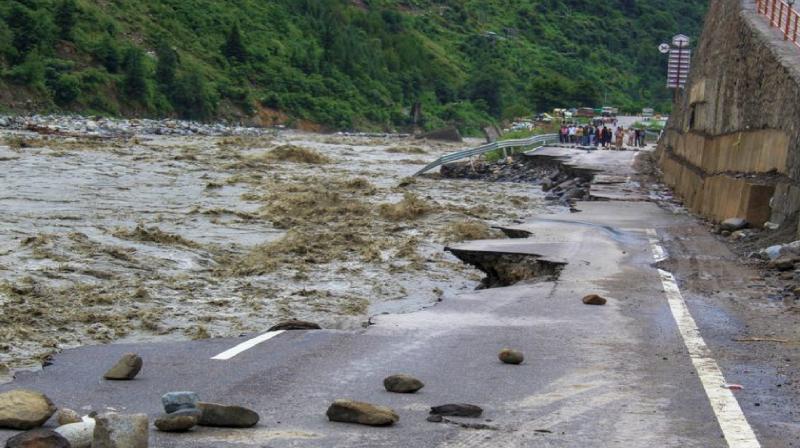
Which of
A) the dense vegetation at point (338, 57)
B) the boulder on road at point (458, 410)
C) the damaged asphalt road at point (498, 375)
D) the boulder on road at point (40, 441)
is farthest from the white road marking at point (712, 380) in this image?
the dense vegetation at point (338, 57)

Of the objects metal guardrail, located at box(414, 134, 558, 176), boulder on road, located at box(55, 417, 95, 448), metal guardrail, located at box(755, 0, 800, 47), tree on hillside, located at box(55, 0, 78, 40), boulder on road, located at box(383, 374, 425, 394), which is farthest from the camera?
tree on hillside, located at box(55, 0, 78, 40)

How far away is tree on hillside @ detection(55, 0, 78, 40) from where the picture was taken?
237 ft

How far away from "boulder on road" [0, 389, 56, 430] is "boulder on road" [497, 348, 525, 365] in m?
3.48

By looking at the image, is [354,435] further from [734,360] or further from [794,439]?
[734,360]

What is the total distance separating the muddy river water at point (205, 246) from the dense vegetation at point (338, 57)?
105ft

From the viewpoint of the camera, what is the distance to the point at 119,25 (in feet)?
266

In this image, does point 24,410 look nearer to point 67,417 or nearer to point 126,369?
point 67,417

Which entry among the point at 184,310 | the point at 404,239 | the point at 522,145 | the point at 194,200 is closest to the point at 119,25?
the point at 522,145

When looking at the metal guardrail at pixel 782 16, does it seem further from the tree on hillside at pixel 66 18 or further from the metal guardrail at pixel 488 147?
the tree on hillside at pixel 66 18

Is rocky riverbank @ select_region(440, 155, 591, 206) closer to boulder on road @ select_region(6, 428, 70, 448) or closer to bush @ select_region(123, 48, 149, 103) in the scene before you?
bush @ select_region(123, 48, 149, 103)

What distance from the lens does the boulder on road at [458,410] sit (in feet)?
22.5

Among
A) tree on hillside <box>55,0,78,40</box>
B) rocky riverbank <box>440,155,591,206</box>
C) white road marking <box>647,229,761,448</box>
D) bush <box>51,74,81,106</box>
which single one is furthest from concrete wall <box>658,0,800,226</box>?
tree on hillside <box>55,0,78,40</box>

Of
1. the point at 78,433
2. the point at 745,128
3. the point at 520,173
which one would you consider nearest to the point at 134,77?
the point at 520,173

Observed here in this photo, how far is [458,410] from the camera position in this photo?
6.88 meters
